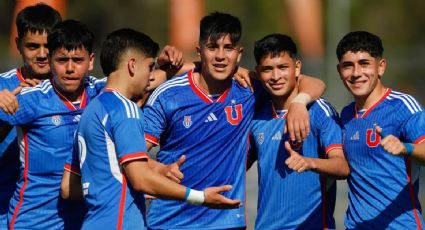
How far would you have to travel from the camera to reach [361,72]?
8469mm

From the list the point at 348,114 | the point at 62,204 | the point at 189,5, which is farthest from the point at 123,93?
the point at 189,5

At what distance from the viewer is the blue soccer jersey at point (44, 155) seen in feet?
27.4

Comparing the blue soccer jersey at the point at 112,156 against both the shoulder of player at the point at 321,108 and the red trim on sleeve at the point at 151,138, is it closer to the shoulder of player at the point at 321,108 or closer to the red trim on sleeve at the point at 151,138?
the red trim on sleeve at the point at 151,138

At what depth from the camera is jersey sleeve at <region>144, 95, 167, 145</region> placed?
8719 mm

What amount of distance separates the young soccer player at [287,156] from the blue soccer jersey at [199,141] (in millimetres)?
194

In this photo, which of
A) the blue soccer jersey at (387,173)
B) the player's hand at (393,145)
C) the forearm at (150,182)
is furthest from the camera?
the blue soccer jersey at (387,173)

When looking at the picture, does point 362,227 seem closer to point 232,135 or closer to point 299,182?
point 299,182

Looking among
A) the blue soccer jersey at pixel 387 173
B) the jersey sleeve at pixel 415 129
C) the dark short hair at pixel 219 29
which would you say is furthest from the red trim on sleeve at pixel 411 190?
the dark short hair at pixel 219 29

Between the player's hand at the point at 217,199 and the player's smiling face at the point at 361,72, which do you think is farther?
the player's smiling face at the point at 361,72

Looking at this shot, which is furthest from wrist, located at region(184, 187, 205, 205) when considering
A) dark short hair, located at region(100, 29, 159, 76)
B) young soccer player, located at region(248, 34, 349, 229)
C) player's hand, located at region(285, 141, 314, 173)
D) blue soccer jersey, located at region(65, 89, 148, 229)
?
young soccer player, located at region(248, 34, 349, 229)

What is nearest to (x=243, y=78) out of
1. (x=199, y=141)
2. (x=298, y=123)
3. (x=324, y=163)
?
(x=199, y=141)

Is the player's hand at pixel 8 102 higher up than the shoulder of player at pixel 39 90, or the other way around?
the shoulder of player at pixel 39 90

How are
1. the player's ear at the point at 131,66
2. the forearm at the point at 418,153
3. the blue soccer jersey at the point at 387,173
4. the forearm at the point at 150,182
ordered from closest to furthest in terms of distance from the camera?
the forearm at the point at 150,182 < the player's ear at the point at 131,66 < the forearm at the point at 418,153 < the blue soccer jersey at the point at 387,173

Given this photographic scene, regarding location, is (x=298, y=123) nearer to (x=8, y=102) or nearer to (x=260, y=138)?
(x=260, y=138)
